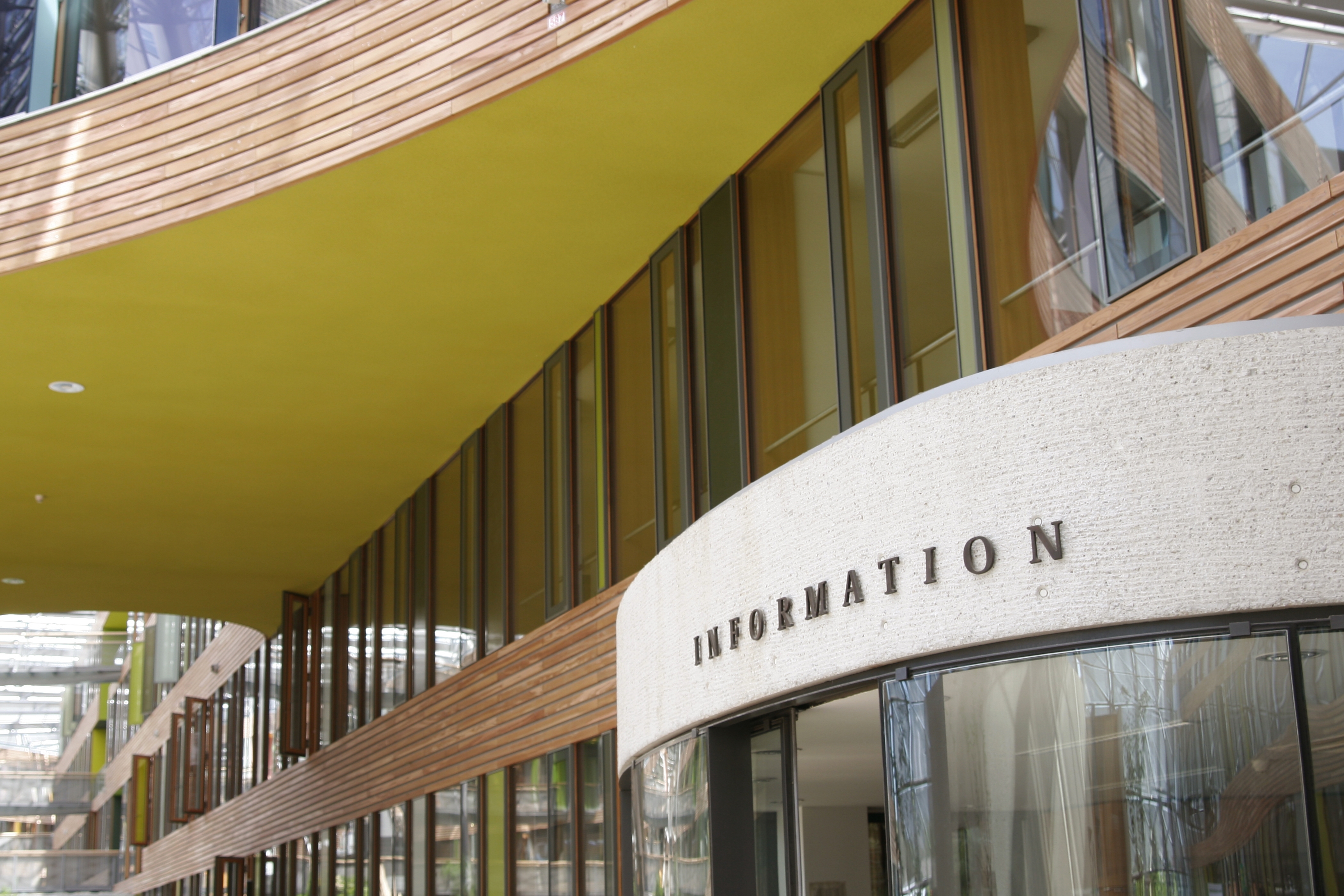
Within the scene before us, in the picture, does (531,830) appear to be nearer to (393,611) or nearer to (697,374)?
(697,374)

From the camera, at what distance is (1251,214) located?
5883 mm

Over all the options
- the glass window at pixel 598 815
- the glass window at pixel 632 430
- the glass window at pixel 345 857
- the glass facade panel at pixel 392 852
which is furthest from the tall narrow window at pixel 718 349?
the glass window at pixel 345 857

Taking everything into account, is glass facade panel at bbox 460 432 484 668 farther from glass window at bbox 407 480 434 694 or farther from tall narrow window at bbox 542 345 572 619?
tall narrow window at bbox 542 345 572 619

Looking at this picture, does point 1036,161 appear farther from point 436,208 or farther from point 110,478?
point 110,478

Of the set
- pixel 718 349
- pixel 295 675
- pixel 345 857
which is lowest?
pixel 345 857

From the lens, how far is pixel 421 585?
17.6 meters

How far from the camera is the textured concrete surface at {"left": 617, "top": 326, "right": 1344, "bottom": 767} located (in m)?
4.23

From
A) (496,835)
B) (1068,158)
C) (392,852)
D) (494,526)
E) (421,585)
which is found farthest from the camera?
(421,585)

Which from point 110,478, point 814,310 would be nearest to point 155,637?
point 110,478

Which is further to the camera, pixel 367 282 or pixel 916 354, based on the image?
pixel 367 282

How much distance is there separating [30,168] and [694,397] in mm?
5453

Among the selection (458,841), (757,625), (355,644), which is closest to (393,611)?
(355,644)

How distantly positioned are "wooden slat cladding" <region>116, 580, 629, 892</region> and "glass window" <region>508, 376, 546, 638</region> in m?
0.40

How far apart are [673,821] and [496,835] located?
7652 millimetres
